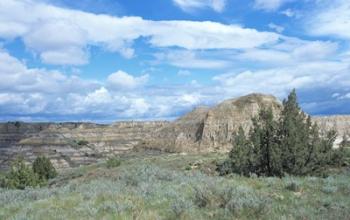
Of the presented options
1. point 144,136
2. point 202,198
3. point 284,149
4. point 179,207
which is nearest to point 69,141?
point 144,136

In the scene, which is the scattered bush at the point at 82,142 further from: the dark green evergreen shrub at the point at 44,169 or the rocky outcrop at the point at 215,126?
the dark green evergreen shrub at the point at 44,169

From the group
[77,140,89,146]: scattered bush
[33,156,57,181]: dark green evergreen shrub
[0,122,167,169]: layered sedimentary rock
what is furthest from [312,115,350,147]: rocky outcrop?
[77,140,89,146]: scattered bush

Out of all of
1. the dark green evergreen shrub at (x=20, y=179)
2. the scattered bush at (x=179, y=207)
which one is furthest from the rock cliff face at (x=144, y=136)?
the scattered bush at (x=179, y=207)

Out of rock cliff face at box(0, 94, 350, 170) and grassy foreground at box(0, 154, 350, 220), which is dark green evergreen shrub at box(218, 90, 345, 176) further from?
rock cliff face at box(0, 94, 350, 170)

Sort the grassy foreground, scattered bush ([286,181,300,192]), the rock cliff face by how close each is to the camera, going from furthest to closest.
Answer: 1. the rock cliff face
2. scattered bush ([286,181,300,192])
3. the grassy foreground

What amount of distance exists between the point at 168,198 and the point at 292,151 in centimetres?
1175

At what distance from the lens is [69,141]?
294 feet

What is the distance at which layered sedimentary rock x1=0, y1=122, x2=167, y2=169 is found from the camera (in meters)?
73.9

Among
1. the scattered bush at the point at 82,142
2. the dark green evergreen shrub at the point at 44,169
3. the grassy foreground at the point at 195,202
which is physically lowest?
the dark green evergreen shrub at the point at 44,169

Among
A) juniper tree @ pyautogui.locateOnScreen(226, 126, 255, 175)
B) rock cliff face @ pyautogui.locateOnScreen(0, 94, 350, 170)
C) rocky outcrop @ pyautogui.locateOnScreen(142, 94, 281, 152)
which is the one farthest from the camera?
rock cliff face @ pyautogui.locateOnScreen(0, 94, 350, 170)

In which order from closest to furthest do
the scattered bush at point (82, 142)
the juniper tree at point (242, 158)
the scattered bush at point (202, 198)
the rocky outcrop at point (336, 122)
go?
the scattered bush at point (202, 198) → the juniper tree at point (242, 158) → the rocky outcrop at point (336, 122) → the scattered bush at point (82, 142)

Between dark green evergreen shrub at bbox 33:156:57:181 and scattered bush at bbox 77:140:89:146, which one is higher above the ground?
scattered bush at bbox 77:140:89:146

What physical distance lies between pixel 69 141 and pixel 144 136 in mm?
20220

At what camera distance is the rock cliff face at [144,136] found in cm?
4606
